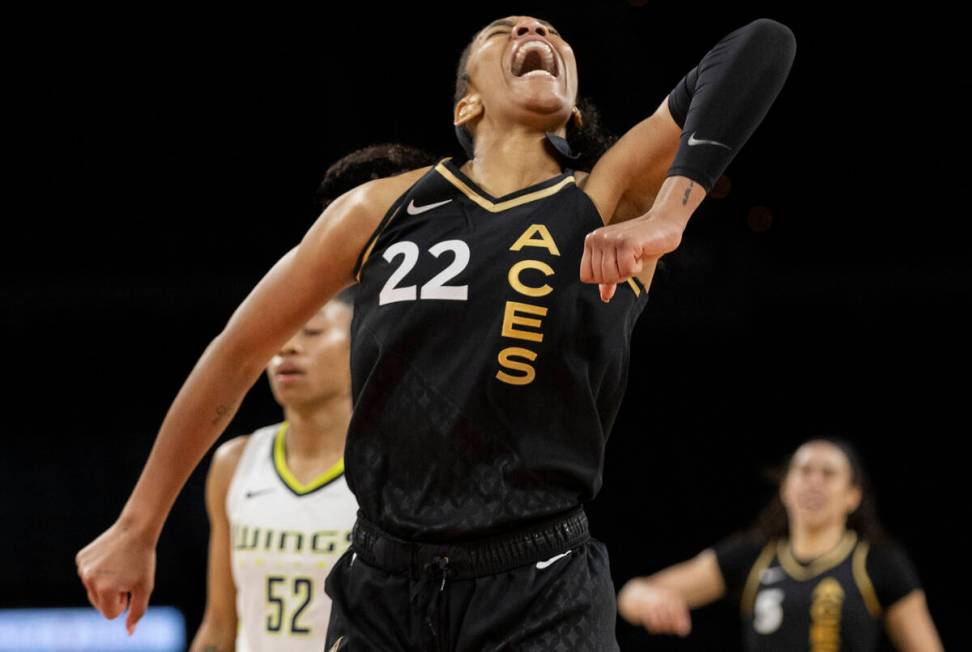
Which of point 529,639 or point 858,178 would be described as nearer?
point 529,639

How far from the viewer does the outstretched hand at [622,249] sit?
1.85 m

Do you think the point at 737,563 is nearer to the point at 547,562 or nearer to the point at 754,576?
the point at 754,576

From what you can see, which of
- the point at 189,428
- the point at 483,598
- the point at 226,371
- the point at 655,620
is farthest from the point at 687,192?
the point at 655,620

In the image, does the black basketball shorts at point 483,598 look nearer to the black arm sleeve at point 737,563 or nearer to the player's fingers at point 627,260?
the player's fingers at point 627,260

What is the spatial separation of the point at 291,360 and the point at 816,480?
8.72 feet

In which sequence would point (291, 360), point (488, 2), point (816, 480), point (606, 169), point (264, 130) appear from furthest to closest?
point (264, 130)
point (488, 2)
point (816, 480)
point (291, 360)
point (606, 169)

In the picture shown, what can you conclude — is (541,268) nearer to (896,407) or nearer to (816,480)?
(816,480)

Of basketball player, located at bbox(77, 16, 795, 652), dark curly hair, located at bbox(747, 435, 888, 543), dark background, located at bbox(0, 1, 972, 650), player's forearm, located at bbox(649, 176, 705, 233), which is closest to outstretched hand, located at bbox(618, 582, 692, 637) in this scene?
dark curly hair, located at bbox(747, 435, 888, 543)

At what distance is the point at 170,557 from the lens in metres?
8.21

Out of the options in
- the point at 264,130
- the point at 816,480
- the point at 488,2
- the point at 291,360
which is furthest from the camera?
the point at 264,130

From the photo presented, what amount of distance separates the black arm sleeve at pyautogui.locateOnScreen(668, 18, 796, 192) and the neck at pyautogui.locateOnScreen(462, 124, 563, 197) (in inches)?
12.7

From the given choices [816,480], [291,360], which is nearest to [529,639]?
[291,360]

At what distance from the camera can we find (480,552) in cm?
209

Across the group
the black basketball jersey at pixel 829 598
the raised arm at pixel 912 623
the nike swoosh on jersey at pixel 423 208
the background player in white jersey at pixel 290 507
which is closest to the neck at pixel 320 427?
the background player in white jersey at pixel 290 507
